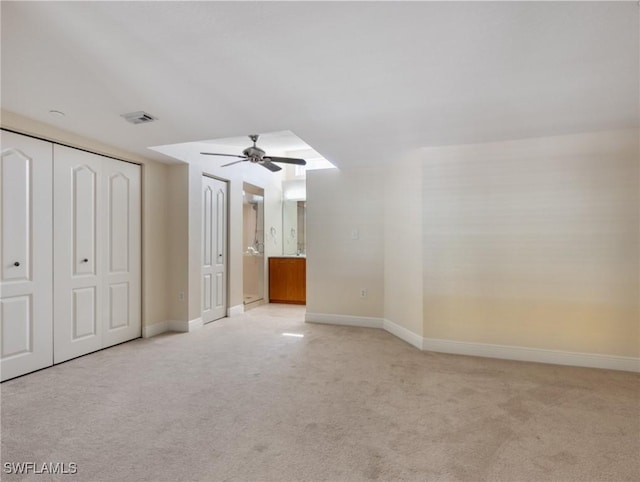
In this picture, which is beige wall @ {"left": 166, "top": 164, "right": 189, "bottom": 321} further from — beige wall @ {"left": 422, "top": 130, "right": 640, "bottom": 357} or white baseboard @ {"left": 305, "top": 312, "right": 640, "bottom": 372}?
beige wall @ {"left": 422, "top": 130, "right": 640, "bottom": 357}

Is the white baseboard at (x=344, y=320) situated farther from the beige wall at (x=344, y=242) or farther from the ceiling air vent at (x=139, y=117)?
the ceiling air vent at (x=139, y=117)

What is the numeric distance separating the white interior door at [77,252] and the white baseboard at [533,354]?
3557mm

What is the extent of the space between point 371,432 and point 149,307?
130 inches

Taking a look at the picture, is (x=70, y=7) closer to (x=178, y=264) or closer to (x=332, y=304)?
(x=178, y=264)

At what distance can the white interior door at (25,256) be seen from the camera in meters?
2.84

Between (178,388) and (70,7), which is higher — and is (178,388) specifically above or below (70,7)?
below

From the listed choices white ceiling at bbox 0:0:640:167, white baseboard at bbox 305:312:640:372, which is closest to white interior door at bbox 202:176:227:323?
white ceiling at bbox 0:0:640:167

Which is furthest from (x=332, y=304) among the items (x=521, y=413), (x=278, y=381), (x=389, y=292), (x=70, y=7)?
(x=70, y=7)

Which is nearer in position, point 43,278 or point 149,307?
point 43,278

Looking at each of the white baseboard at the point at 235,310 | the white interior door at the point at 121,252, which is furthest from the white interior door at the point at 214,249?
the white interior door at the point at 121,252

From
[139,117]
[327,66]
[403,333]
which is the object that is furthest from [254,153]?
[403,333]

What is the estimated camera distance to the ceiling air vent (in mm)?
2768

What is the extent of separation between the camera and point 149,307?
14.1 ft

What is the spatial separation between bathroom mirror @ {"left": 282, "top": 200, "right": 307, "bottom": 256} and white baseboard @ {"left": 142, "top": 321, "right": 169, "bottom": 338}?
3.01 meters
